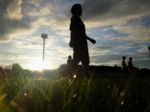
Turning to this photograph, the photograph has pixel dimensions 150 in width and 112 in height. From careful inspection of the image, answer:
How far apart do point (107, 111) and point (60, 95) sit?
0.28 m

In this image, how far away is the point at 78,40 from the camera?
9.01m

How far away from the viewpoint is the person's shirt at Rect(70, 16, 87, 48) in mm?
8891

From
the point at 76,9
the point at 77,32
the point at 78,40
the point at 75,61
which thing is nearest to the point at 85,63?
the point at 75,61

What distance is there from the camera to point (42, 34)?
167ft

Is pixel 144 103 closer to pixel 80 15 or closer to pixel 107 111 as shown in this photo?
pixel 107 111

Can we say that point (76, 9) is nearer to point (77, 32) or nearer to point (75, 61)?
point (77, 32)

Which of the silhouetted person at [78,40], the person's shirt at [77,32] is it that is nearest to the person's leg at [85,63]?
the silhouetted person at [78,40]

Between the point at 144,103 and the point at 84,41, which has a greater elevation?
the point at 84,41

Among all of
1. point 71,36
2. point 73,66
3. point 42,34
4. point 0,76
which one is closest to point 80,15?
point 71,36

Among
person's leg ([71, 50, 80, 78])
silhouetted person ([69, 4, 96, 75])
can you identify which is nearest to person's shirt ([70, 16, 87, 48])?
silhouetted person ([69, 4, 96, 75])

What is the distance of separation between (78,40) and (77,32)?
227mm

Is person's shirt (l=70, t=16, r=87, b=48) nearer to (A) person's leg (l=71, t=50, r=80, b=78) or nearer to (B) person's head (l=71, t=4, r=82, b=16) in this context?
(B) person's head (l=71, t=4, r=82, b=16)

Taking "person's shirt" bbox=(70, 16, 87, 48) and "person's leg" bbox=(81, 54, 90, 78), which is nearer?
"person's shirt" bbox=(70, 16, 87, 48)

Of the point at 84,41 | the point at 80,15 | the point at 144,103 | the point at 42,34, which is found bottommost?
the point at 144,103
